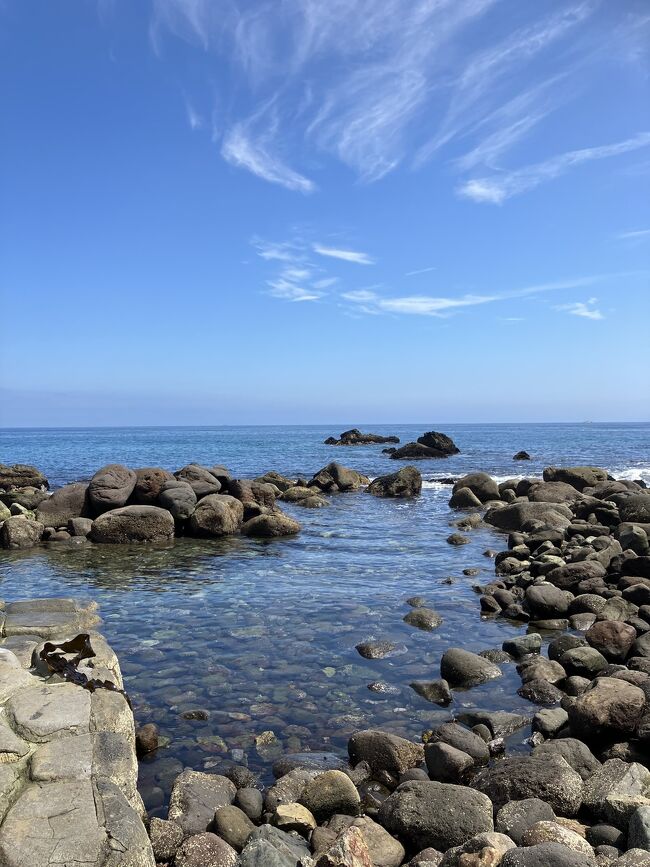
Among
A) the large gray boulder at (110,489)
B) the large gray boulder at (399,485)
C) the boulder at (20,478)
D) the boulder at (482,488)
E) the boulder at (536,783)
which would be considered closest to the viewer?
the boulder at (536,783)

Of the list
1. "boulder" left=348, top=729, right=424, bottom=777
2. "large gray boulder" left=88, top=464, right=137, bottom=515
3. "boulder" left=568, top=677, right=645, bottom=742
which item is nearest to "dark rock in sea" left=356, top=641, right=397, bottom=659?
"boulder" left=348, top=729, right=424, bottom=777

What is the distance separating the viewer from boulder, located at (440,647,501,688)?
8.87 metres

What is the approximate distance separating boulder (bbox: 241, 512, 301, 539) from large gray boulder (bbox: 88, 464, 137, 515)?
4.21 meters

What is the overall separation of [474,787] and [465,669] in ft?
9.47

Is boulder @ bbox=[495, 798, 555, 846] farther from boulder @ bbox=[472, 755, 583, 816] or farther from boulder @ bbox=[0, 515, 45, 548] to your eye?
boulder @ bbox=[0, 515, 45, 548]

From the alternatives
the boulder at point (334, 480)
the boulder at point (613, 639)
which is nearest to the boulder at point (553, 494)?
the boulder at point (334, 480)

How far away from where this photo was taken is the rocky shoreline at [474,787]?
4.89m

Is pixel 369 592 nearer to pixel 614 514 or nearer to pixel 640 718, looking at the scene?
pixel 640 718

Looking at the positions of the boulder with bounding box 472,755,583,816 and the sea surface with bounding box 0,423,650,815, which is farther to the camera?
the sea surface with bounding box 0,423,650,815

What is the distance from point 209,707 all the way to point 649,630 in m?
6.96

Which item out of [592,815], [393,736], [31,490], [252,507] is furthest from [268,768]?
[31,490]

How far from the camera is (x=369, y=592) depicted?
44.5 ft

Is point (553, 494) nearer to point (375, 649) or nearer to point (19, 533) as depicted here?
point (375, 649)

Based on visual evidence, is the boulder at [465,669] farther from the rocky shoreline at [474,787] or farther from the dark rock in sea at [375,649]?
the dark rock in sea at [375,649]
